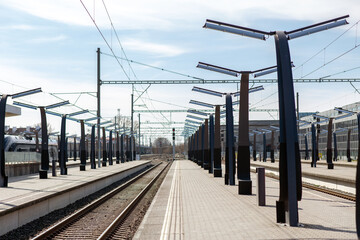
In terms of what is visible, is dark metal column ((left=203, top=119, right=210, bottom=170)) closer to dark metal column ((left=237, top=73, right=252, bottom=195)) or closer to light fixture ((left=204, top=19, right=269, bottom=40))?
dark metal column ((left=237, top=73, right=252, bottom=195))

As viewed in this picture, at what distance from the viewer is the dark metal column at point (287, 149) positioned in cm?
1032

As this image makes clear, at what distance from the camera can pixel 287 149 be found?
10.4 m

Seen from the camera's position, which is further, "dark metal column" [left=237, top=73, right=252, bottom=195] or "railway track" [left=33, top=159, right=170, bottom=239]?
"dark metal column" [left=237, top=73, right=252, bottom=195]

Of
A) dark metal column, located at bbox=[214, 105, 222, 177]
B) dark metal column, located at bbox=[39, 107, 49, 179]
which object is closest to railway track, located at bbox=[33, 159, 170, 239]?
dark metal column, located at bbox=[39, 107, 49, 179]

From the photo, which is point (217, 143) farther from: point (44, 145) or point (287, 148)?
point (287, 148)

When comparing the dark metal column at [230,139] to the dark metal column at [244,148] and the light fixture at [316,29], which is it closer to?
the dark metal column at [244,148]

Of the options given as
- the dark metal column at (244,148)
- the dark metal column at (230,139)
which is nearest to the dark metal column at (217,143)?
the dark metal column at (230,139)

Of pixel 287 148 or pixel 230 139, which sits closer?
pixel 287 148

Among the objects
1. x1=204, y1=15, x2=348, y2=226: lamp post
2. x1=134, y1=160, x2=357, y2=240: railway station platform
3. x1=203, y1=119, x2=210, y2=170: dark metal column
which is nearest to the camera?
x1=134, y1=160, x2=357, y2=240: railway station platform

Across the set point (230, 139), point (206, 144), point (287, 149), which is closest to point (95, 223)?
point (287, 149)

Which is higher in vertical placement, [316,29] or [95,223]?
[316,29]

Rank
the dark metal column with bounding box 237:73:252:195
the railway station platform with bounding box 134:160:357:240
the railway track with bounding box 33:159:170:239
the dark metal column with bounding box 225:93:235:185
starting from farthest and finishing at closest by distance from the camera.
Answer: the dark metal column with bounding box 225:93:235:185 → the dark metal column with bounding box 237:73:252:195 → the railway track with bounding box 33:159:170:239 → the railway station platform with bounding box 134:160:357:240

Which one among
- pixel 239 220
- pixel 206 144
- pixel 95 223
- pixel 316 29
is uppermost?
pixel 316 29

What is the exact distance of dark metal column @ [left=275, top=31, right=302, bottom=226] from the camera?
1032 centimetres
